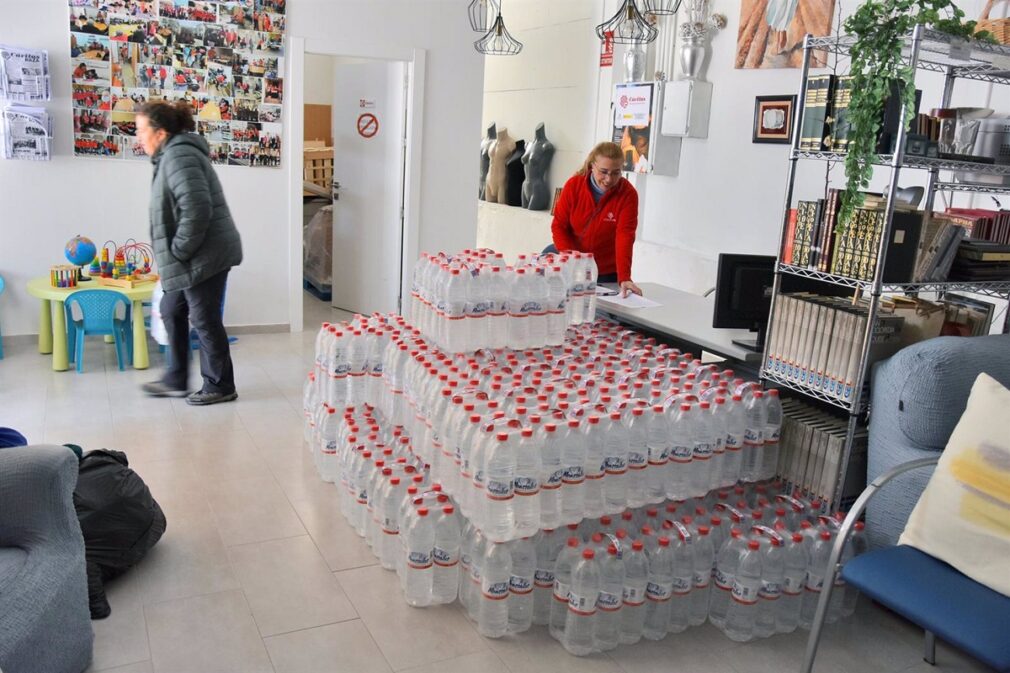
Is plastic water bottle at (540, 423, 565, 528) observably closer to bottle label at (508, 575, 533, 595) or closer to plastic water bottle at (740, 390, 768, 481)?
bottle label at (508, 575, 533, 595)

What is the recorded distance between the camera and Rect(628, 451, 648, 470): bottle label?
2844mm

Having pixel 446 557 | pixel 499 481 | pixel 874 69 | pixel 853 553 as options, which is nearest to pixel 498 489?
pixel 499 481

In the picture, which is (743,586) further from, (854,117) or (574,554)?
(854,117)

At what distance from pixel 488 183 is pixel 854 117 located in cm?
724

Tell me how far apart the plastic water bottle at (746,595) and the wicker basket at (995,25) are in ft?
10.5

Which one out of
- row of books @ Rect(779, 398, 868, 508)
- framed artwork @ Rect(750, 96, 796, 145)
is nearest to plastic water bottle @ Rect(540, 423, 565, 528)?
row of books @ Rect(779, 398, 868, 508)

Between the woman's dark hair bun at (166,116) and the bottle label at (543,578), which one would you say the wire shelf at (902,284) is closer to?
the bottle label at (543,578)

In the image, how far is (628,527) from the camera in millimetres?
2951

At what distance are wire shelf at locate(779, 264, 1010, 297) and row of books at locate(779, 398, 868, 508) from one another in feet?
1.78

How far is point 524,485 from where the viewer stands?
8.55 feet

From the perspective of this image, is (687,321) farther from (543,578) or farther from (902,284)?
(543,578)

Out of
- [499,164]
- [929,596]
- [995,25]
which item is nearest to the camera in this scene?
[929,596]

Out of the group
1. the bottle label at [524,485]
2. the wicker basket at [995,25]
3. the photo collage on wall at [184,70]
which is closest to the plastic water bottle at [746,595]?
the bottle label at [524,485]

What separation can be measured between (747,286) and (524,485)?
1.55 metres
